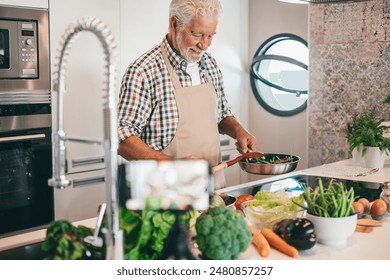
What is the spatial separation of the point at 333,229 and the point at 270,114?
114 inches

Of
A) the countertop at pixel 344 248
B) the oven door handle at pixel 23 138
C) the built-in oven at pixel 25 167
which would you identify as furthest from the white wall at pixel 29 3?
the countertop at pixel 344 248

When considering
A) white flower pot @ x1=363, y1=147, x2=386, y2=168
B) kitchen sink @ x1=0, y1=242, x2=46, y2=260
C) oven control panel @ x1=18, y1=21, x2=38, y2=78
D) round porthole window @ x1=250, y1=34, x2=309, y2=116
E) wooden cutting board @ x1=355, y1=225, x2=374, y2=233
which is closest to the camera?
kitchen sink @ x1=0, y1=242, x2=46, y2=260

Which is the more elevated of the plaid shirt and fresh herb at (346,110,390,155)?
the plaid shirt

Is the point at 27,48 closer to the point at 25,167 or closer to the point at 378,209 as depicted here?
the point at 25,167

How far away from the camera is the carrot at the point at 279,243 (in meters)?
1.55

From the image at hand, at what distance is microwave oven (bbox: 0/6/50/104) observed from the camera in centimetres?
301

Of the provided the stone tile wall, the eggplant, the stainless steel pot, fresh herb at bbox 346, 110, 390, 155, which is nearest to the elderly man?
the stainless steel pot

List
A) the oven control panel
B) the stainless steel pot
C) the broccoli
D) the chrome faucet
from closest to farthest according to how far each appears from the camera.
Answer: the chrome faucet, the broccoli, the stainless steel pot, the oven control panel

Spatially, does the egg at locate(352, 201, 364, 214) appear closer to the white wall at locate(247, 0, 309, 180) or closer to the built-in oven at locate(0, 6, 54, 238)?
the built-in oven at locate(0, 6, 54, 238)

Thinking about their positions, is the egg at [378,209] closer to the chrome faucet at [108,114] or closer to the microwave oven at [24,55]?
the chrome faucet at [108,114]

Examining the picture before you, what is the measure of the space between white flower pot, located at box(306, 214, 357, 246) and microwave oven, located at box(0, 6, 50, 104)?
200cm

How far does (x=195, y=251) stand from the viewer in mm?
1522
